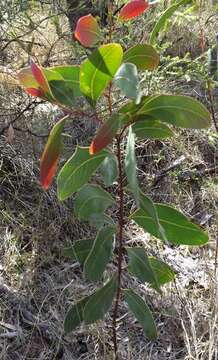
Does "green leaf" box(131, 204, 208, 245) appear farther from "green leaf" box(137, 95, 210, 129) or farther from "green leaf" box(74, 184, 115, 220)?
"green leaf" box(137, 95, 210, 129)

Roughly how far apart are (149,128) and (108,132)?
0.68 feet

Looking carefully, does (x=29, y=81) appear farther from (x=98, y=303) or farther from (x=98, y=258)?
(x=98, y=303)

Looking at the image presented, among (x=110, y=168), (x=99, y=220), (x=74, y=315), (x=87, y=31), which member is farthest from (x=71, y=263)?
(x=87, y=31)

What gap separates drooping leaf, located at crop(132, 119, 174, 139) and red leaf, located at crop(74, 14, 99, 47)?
0.21m

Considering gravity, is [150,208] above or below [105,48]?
below

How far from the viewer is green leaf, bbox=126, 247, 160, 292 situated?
5.22 feet

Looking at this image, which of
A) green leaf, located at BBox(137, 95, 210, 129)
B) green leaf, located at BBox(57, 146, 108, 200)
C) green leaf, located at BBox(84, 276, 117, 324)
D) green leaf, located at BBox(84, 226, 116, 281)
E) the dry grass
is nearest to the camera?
green leaf, located at BBox(137, 95, 210, 129)

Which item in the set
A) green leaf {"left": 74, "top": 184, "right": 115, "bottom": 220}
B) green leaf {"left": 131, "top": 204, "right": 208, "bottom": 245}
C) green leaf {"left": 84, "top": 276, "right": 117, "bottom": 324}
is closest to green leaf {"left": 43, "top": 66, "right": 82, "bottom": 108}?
green leaf {"left": 74, "top": 184, "right": 115, "bottom": 220}

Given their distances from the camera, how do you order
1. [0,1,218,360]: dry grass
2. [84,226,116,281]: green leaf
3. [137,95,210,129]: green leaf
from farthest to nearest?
1. [0,1,218,360]: dry grass
2. [84,226,116,281]: green leaf
3. [137,95,210,129]: green leaf

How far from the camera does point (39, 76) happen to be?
120 cm

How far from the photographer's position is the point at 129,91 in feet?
3.85

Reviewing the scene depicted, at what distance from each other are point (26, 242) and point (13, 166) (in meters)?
0.43

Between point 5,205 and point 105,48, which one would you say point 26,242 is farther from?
point 105,48

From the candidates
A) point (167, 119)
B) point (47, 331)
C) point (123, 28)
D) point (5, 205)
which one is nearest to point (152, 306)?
point (47, 331)
